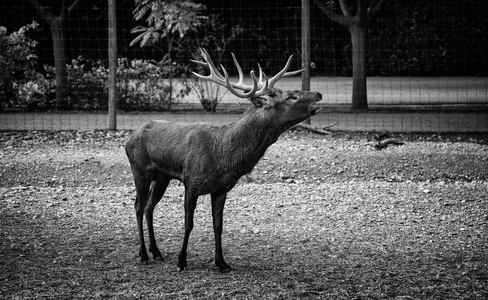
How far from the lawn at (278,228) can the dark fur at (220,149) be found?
0.53 m

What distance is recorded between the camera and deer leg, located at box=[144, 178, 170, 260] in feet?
20.4

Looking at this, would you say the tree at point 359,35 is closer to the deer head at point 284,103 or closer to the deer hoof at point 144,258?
the deer head at point 284,103

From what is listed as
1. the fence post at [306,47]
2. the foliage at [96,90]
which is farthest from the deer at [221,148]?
the foliage at [96,90]

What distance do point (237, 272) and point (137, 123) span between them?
9799mm

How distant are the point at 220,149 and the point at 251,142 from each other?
0.92 feet

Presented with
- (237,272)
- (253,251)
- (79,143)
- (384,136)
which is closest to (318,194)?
(253,251)

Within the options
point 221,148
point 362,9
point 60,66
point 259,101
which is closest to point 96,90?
point 60,66

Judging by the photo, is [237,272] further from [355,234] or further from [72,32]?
[72,32]

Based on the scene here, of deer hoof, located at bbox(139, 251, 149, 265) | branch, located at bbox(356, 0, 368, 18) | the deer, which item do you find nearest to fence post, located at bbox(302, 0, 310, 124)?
branch, located at bbox(356, 0, 368, 18)

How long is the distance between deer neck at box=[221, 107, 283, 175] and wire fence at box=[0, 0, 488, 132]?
869 centimetres

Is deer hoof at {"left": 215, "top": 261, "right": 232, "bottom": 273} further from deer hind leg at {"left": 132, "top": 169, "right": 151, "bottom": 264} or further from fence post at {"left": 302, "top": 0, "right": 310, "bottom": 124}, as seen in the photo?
fence post at {"left": 302, "top": 0, "right": 310, "bottom": 124}

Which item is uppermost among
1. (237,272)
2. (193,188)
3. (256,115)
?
(256,115)

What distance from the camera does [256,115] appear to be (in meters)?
5.88

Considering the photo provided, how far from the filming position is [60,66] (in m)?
17.2
